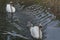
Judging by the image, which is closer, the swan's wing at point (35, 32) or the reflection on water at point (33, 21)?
the swan's wing at point (35, 32)

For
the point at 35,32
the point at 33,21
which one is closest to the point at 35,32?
the point at 35,32

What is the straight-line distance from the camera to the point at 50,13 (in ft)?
16.7

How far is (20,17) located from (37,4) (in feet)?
3.34

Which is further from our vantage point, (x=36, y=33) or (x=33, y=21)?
(x=33, y=21)

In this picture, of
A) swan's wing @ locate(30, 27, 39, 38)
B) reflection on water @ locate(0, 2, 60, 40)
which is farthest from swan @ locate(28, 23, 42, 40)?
reflection on water @ locate(0, 2, 60, 40)

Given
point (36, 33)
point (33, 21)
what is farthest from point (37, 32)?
point (33, 21)

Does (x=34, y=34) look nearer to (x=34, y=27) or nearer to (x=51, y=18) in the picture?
(x=34, y=27)

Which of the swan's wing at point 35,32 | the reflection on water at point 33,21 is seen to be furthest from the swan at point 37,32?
the reflection on water at point 33,21

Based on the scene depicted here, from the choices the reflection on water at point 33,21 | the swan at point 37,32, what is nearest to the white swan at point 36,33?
the swan at point 37,32

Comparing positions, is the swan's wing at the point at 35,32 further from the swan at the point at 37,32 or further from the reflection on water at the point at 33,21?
the reflection on water at the point at 33,21

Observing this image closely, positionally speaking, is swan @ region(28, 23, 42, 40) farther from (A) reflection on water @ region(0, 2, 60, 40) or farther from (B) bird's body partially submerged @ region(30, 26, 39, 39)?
(A) reflection on water @ region(0, 2, 60, 40)

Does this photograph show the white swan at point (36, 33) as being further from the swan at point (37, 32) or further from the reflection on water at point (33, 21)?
the reflection on water at point (33, 21)

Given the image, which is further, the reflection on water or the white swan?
the reflection on water

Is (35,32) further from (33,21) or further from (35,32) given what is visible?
(33,21)
